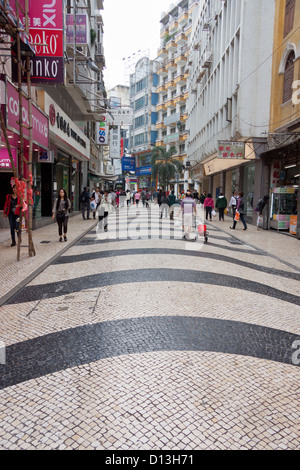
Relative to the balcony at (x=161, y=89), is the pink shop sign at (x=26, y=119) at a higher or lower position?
lower

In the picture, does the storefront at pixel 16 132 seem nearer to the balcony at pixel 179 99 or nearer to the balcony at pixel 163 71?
the balcony at pixel 179 99

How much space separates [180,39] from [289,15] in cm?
4996

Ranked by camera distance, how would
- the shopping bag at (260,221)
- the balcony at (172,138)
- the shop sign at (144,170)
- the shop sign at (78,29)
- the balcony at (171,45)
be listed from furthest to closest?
the shop sign at (144,170), the balcony at (171,45), the balcony at (172,138), the shop sign at (78,29), the shopping bag at (260,221)

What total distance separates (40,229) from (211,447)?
574 inches

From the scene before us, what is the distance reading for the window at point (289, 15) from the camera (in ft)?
51.1

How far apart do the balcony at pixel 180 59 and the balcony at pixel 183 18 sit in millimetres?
5340

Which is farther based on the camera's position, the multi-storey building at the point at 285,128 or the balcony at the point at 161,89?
the balcony at the point at 161,89

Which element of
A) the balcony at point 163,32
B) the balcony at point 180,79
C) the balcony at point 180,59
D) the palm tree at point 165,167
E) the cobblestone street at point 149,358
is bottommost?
the cobblestone street at point 149,358

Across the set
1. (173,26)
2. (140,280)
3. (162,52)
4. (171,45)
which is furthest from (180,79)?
(140,280)

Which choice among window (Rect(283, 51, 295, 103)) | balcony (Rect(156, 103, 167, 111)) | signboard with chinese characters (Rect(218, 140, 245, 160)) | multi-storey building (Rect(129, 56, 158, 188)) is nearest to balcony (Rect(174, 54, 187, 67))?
balcony (Rect(156, 103, 167, 111))

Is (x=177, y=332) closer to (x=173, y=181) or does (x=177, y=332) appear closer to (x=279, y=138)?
(x=279, y=138)

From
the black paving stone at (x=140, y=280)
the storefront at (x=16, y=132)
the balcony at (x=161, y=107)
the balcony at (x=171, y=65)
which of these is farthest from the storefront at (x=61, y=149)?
the balcony at (x=161, y=107)

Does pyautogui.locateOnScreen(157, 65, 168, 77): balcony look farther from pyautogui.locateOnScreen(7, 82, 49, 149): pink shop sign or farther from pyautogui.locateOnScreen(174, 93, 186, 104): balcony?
pyautogui.locateOnScreen(7, 82, 49, 149): pink shop sign
